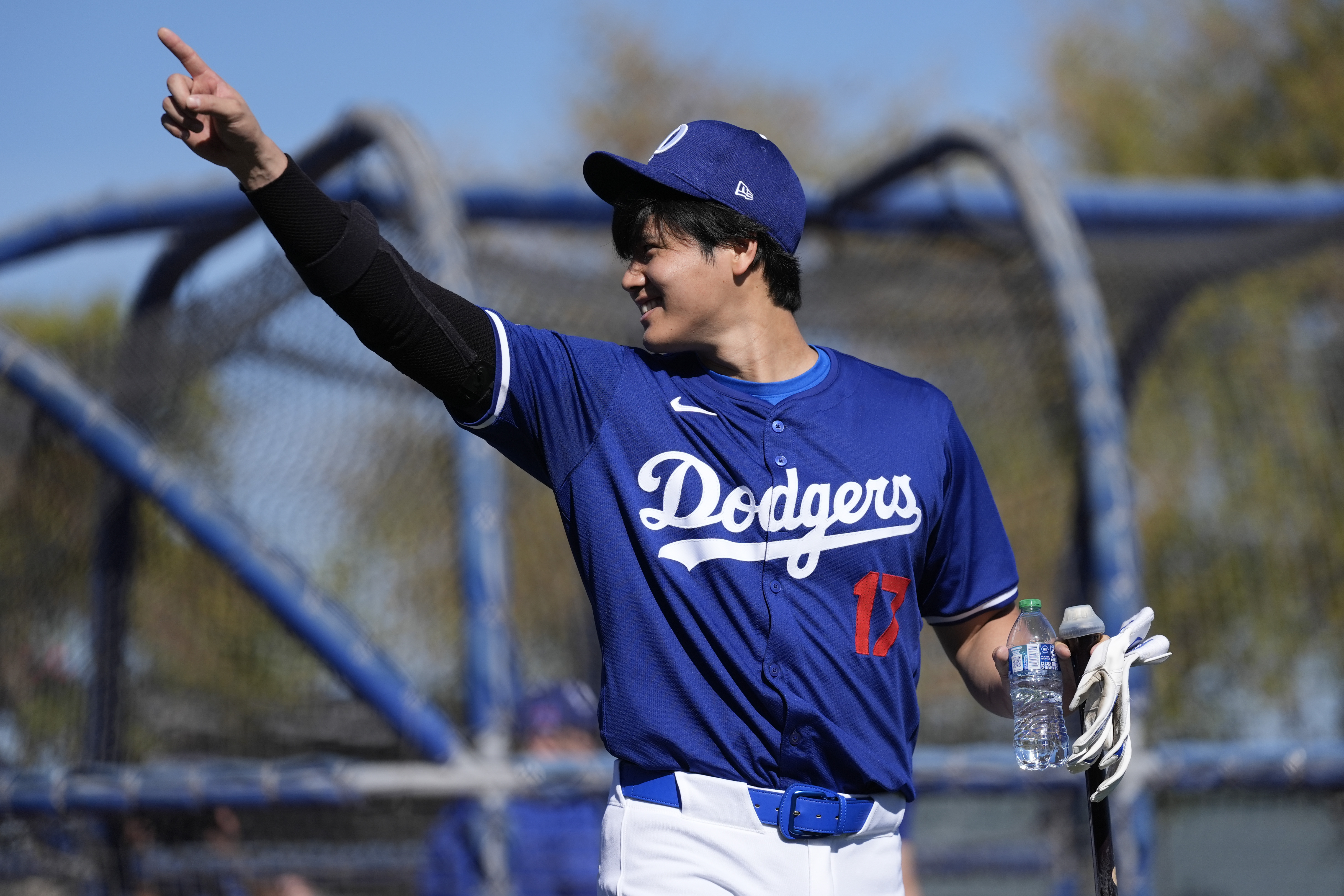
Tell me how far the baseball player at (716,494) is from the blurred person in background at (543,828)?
2233mm

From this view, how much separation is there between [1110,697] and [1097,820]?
0.97 ft

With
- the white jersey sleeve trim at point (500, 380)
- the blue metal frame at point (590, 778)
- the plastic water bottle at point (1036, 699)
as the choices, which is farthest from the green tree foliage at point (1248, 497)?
the white jersey sleeve trim at point (500, 380)

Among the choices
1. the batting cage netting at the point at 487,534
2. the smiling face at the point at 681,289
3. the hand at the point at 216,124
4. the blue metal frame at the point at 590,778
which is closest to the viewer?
the hand at the point at 216,124

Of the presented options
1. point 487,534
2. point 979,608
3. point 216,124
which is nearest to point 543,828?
point 487,534

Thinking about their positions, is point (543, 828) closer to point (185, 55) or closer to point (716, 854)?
point (716, 854)

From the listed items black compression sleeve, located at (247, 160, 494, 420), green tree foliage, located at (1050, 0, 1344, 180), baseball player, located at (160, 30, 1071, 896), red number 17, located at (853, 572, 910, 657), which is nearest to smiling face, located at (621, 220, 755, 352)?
baseball player, located at (160, 30, 1071, 896)

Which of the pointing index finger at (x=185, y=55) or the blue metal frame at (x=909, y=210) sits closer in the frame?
the pointing index finger at (x=185, y=55)

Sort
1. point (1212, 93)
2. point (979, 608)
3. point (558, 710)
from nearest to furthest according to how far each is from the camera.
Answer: point (979, 608) < point (558, 710) < point (1212, 93)

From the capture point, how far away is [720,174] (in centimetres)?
229

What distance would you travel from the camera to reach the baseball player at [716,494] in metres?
2.03

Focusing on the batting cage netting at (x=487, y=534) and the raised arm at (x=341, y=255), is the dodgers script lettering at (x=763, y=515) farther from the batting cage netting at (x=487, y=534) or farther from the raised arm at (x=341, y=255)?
the batting cage netting at (x=487, y=534)

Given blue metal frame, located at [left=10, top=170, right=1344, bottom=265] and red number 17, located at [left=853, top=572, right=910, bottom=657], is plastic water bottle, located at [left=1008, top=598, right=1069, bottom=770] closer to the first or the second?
red number 17, located at [left=853, top=572, right=910, bottom=657]

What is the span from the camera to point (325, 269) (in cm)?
197

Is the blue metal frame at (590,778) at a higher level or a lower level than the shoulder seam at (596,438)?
lower
